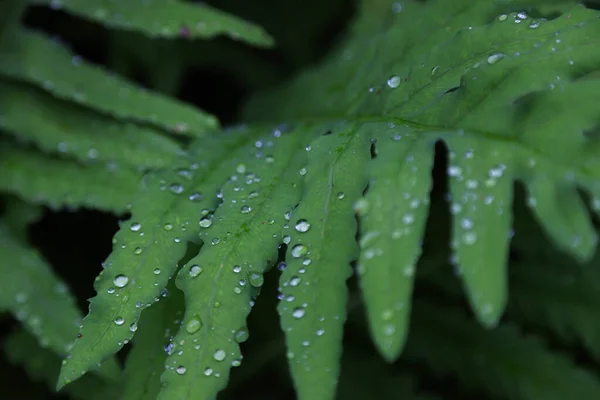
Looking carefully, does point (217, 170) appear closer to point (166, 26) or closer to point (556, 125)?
point (166, 26)

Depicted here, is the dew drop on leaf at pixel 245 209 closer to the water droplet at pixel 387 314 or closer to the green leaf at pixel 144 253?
the green leaf at pixel 144 253

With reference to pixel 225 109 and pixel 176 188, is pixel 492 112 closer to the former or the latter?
pixel 176 188

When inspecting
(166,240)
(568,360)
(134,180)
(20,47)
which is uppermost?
(20,47)

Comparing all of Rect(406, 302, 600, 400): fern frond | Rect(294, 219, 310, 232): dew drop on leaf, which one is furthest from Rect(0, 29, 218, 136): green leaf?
Rect(406, 302, 600, 400): fern frond

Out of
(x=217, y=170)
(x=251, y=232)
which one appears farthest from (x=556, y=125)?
(x=217, y=170)

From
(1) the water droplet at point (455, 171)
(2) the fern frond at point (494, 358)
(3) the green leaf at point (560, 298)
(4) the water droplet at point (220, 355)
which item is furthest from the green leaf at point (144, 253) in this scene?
(3) the green leaf at point (560, 298)

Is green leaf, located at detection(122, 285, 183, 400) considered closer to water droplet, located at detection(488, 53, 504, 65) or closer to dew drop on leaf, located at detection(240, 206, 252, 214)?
dew drop on leaf, located at detection(240, 206, 252, 214)
